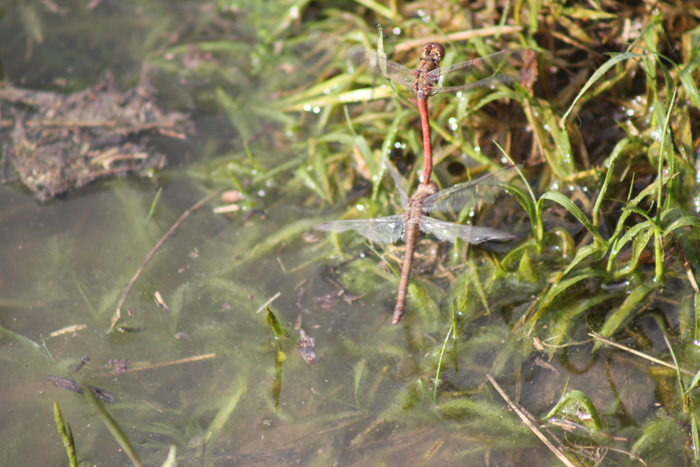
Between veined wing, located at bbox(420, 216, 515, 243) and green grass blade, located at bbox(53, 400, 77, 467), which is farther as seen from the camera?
veined wing, located at bbox(420, 216, 515, 243)

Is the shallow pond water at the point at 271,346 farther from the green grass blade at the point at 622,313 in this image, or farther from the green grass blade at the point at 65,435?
the green grass blade at the point at 65,435

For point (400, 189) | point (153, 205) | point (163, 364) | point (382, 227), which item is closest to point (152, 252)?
point (153, 205)

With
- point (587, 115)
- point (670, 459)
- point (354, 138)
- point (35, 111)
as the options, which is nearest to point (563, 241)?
point (587, 115)

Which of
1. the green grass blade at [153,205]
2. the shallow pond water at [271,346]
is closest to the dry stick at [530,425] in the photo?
the shallow pond water at [271,346]

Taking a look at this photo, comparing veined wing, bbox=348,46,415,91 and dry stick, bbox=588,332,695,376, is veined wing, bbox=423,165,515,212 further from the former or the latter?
dry stick, bbox=588,332,695,376

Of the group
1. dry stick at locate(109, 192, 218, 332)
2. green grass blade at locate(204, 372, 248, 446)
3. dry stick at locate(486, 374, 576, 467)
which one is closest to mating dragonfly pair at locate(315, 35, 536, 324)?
dry stick at locate(486, 374, 576, 467)

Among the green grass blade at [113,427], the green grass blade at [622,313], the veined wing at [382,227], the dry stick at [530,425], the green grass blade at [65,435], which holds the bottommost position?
the dry stick at [530,425]
